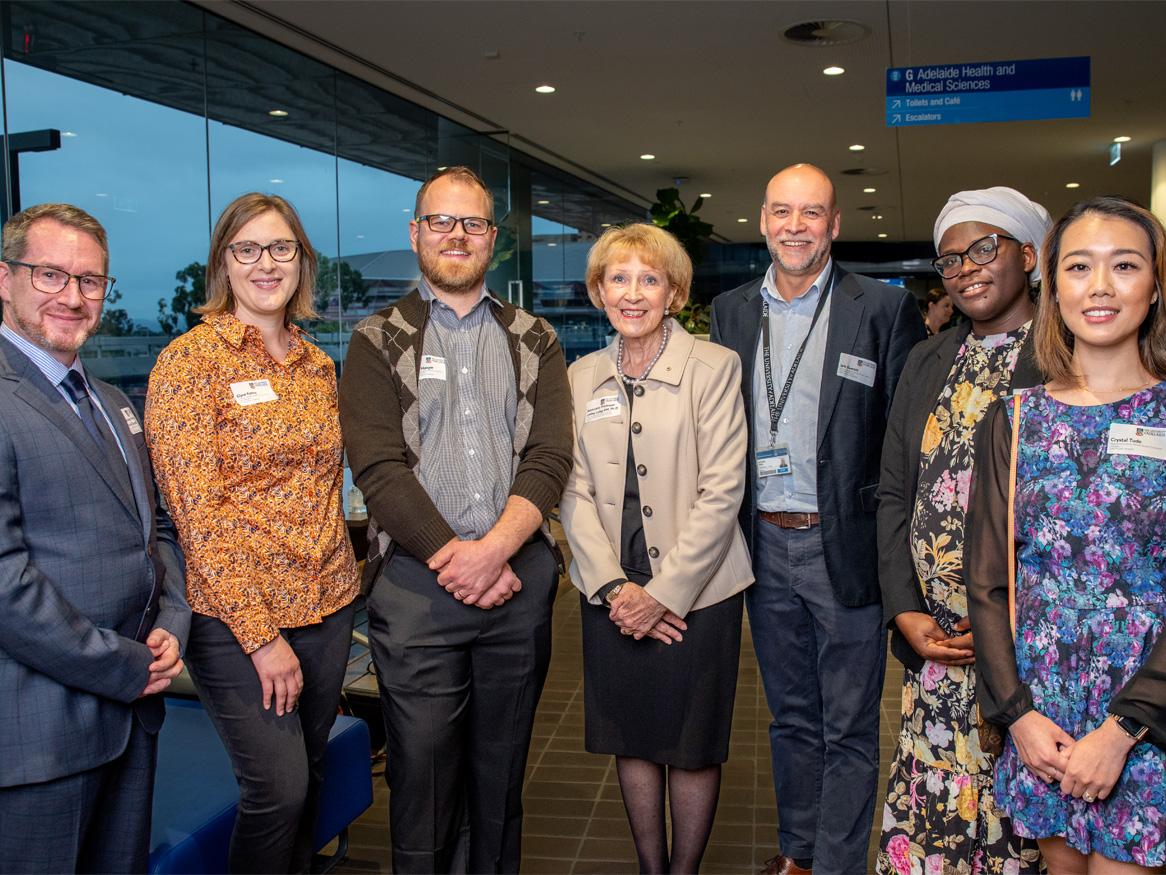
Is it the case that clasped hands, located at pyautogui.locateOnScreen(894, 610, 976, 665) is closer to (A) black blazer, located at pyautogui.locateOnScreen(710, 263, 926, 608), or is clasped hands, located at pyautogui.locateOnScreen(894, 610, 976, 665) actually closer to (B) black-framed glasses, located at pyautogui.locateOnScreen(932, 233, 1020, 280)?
(A) black blazer, located at pyautogui.locateOnScreen(710, 263, 926, 608)

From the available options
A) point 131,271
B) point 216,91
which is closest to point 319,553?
point 131,271

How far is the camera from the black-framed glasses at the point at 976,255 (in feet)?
7.75

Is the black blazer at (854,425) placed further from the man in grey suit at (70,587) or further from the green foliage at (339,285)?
the green foliage at (339,285)

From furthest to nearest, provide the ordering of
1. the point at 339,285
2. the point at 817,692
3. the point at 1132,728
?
the point at 339,285
the point at 817,692
the point at 1132,728

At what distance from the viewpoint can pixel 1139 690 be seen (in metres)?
1.77

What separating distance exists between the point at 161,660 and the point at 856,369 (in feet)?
6.23

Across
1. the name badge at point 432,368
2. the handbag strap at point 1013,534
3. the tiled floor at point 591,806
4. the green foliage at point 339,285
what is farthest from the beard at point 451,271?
the green foliage at point 339,285

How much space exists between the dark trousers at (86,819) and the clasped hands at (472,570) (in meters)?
0.73

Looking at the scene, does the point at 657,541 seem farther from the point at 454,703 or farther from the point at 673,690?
the point at 454,703

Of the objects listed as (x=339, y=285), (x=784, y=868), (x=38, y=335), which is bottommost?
(x=784, y=868)

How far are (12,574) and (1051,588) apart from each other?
1.97 metres

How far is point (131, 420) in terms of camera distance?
2.22m

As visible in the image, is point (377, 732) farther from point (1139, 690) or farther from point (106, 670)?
point (1139, 690)

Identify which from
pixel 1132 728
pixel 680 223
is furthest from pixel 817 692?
pixel 680 223
